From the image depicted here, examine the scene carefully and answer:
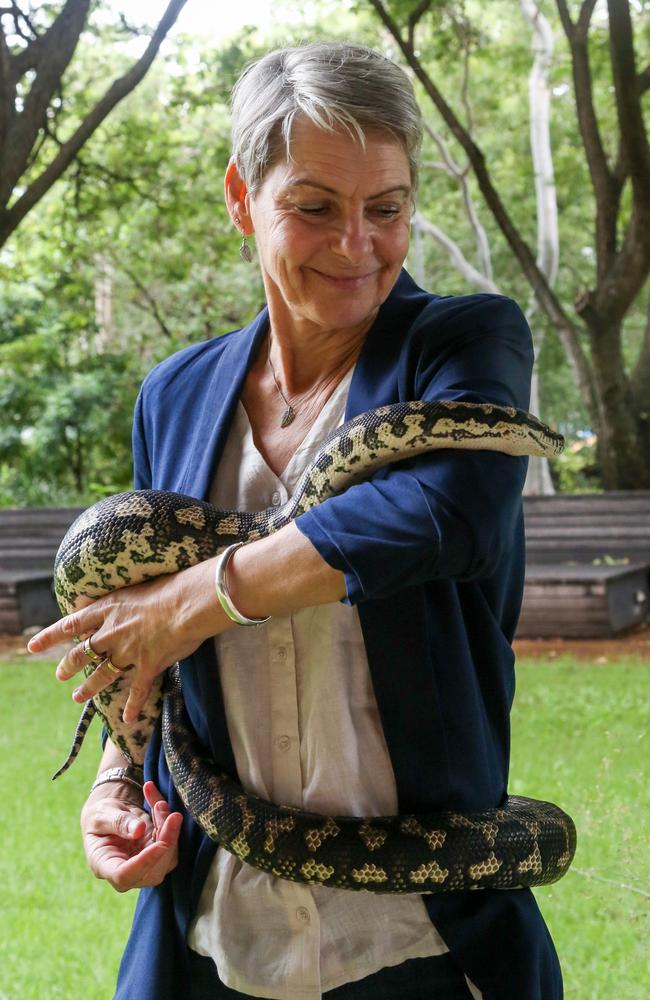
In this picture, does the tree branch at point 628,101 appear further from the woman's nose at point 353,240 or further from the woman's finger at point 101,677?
the woman's finger at point 101,677

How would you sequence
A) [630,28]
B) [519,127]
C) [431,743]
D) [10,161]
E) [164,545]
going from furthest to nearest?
[519,127] < [630,28] < [10,161] < [164,545] < [431,743]

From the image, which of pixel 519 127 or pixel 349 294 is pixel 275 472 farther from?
pixel 519 127

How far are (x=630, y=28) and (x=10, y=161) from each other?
10.8 feet

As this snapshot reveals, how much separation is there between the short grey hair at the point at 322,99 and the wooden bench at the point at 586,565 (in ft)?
14.9

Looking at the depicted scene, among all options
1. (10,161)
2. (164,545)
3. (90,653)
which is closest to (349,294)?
(164,545)

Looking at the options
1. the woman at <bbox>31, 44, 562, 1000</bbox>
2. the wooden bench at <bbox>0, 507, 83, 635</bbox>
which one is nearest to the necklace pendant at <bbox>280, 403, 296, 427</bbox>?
the woman at <bbox>31, 44, 562, 1000</bbox>

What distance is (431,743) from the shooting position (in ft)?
4.30

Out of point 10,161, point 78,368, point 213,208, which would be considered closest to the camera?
point 10,161

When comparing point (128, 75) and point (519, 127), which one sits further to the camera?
point (519, 127)

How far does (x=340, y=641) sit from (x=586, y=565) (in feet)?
17.1

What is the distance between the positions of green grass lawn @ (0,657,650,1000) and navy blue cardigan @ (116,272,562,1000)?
764mm

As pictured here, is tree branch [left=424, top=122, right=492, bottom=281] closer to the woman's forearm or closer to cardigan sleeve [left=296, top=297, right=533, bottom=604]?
cardigan sleeve [left=296, top=297, right=533, bottom=604]

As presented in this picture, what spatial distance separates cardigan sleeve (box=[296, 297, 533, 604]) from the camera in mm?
1167

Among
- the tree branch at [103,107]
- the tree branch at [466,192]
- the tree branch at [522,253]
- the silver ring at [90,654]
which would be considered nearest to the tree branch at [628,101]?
the tree branch at [522,253]
